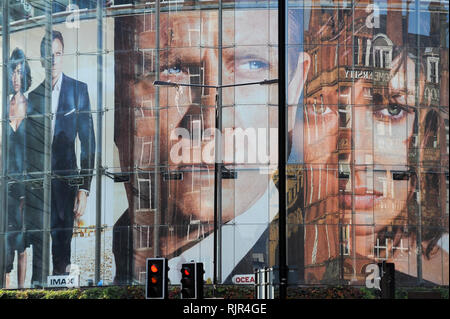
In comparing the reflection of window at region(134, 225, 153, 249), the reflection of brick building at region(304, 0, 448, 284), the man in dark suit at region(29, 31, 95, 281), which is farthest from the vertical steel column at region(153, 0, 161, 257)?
the reflection of brick building at region(304, 0, 448, 284)

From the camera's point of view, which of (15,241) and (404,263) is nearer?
(404,263)

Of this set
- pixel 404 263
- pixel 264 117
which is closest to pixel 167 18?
pixel 264 117

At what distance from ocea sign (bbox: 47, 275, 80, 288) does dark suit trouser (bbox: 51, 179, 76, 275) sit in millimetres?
208

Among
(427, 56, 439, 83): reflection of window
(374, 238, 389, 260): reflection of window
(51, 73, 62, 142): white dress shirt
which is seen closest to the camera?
(374, 238, 389, 260): reflection of window

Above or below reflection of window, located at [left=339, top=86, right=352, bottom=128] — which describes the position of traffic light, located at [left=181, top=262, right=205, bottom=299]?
below

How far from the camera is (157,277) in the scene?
20.0 metres

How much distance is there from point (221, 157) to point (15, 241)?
831 cm

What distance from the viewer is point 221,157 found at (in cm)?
3588

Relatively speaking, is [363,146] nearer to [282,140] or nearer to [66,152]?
[66,152]

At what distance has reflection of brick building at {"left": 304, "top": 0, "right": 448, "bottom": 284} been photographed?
34.6 metres

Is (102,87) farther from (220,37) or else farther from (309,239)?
(309,239)

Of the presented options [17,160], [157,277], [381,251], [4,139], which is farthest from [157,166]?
[157,277]

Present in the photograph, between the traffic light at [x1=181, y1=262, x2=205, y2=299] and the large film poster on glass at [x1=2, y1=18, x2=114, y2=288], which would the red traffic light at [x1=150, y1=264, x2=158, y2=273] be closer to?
the traffic light at [x1=181, y1=262, x2=205, y2=299]

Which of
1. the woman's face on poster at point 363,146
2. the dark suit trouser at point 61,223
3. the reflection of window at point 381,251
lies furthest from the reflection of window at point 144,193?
the reflection of window at point 381,251
